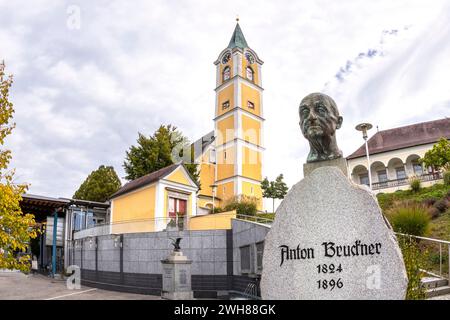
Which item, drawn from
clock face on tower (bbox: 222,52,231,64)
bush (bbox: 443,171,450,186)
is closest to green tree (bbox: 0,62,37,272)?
bush (bbox: 443,171,450,186)

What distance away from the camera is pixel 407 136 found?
3900 cm

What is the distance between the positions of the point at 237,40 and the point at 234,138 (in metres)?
14.2

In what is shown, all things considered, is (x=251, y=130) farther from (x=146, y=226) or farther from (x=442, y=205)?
(x=442, y=205)

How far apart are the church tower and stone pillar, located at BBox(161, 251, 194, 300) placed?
2438 cm

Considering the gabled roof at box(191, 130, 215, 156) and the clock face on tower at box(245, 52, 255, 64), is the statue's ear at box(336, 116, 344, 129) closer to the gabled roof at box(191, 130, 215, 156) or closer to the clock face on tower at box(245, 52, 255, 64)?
the gabled roof at box(191, 130, 215, 156)

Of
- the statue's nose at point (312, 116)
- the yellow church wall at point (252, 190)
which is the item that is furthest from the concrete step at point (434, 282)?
the yellow church wall at point (252, 190)

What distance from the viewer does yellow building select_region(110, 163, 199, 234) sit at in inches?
787

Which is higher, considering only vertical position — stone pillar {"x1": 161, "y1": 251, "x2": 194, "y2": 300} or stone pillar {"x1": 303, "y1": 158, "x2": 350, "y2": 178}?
stone pillar {"x1": 303, "y1": 158, "x2": 350, "y2": 178}

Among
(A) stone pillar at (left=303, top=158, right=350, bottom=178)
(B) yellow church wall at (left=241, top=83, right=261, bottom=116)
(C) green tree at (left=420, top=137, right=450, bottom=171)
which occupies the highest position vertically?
(B) yellow church wall at (left=241, top=83, right=261, bottom=116)

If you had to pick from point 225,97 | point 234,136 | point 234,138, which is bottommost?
point 234,138

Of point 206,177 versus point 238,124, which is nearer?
point 238,124

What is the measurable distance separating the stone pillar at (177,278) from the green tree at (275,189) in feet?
78.6

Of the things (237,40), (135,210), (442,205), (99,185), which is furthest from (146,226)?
(237,40)
